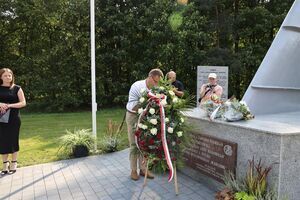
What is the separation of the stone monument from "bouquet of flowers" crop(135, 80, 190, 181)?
2.00ft

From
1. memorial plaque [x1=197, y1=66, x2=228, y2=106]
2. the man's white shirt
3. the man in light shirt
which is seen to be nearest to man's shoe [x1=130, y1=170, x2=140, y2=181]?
the man in light shirt

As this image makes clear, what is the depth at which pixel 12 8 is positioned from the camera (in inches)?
714

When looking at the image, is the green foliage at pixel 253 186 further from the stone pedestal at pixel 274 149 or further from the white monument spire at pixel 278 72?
the white monument spire at pixel 278 72

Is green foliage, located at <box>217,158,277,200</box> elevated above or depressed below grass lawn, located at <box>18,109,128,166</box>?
above

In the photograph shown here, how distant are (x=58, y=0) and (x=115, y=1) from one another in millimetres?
3152

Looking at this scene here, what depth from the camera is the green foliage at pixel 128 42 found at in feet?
53.1

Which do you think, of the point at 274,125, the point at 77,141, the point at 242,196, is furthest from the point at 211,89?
the point at 77,141

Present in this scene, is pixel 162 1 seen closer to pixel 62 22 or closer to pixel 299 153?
pixel 62 22

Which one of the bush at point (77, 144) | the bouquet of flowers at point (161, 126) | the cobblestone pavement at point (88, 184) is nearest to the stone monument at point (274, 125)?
the cobblestone pavement at point (88, 184)

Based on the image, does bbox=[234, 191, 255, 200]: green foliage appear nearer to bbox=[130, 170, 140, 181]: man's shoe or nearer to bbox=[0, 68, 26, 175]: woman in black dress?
bbox=[130, 170, 140, 181]: man's shoe

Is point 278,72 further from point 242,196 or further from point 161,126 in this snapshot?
point 242,196

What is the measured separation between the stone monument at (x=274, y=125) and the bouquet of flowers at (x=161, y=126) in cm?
61

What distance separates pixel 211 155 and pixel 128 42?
12.7m

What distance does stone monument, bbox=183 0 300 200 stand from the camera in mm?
3922
